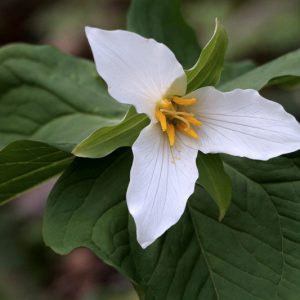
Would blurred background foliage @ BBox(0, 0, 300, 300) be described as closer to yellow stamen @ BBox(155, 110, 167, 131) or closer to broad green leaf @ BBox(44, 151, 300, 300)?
broad green leaf @ BBox(44, 151, 300, 300)

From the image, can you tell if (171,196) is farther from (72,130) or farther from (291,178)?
(72,130)

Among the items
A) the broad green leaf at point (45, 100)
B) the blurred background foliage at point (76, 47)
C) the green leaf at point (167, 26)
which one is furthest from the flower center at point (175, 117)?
the blurred background foliage at point (76, 47)

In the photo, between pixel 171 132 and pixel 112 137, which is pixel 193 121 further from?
pixel 112 137

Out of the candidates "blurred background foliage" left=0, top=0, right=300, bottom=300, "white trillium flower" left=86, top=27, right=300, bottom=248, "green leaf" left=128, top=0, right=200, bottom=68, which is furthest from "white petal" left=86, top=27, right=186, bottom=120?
"blurred background foliage" left=0, top=0, right=300, bottom=300

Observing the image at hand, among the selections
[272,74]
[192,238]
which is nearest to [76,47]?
[272,74]

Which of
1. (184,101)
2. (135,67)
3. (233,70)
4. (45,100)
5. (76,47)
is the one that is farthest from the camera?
(76,47)
